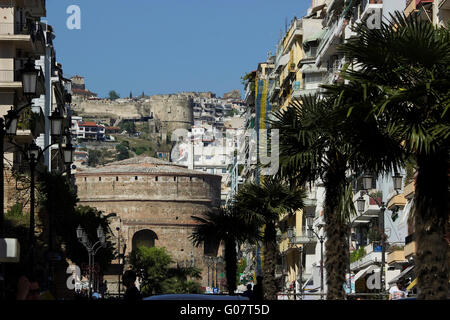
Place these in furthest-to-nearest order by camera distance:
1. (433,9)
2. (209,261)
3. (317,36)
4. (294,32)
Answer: (209,261)
(294,32)
(317,36)
(433,9)

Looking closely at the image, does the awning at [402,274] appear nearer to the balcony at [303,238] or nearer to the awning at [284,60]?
the balcony at [303,238]

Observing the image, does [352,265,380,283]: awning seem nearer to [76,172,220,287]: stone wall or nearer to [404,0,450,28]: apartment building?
[404,0,450,28]: apartment building

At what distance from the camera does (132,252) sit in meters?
148

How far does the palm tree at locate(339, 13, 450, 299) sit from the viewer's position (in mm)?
19266

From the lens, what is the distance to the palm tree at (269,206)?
143 ft

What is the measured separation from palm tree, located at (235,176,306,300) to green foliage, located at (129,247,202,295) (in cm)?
8321

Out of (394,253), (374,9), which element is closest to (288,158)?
(394,253)

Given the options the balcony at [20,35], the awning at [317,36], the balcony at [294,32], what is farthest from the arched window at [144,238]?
the balcony at [20,35]

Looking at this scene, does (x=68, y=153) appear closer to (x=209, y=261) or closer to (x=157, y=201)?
(x=209, y=261)

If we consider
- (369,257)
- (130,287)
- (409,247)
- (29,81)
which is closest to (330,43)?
(369,257)

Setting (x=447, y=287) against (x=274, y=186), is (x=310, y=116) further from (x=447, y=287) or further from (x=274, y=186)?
(x=274, y=186)

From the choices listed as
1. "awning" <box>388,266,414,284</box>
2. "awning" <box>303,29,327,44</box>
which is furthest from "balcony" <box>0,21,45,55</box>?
"awning" <box>303,29,327,44</box>

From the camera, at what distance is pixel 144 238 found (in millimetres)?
159250

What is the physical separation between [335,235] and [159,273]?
10977 centimetres
